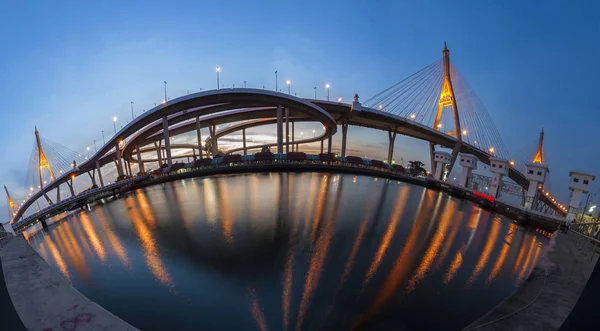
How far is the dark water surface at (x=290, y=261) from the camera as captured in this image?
5.13 m

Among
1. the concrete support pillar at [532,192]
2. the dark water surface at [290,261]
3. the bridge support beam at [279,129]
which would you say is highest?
the bridge support beam at [279,129]

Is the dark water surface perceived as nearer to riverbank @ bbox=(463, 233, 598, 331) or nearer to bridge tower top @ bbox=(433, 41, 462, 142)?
riverbank @ bbox=(463, 233, 598, 331)

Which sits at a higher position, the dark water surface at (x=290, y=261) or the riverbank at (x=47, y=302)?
the riverbank at (x=47, y=302)

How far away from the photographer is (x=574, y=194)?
575 inches

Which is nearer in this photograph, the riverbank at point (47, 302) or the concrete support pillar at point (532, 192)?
the riverbank at point (47, 302)

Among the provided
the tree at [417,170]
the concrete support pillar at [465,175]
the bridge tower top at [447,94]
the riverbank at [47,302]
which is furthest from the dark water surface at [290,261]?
the bridge tower top at [447,94]

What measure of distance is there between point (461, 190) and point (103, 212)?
2289cm

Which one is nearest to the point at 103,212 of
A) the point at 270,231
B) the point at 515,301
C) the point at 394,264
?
the point at 270,231

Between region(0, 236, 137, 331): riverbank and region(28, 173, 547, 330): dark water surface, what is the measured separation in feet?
3.79

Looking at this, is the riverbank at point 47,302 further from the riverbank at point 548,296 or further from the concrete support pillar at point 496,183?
the concrete support pillar at point 496,183

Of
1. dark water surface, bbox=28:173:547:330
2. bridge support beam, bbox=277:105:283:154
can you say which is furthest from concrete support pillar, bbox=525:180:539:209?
bridge support beam, bbox=277:105:283:154

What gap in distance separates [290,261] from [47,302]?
505 cm

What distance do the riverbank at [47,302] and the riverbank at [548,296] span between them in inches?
240

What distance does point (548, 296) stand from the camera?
4863 millimetres
